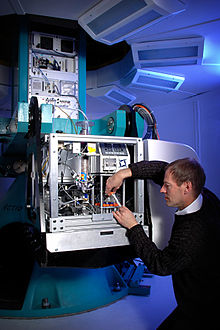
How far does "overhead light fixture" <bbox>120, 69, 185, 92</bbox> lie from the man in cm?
334

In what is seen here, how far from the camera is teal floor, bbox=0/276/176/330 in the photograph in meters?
2.30

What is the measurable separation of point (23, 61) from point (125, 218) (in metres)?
2.54

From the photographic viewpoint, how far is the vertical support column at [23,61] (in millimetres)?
3318

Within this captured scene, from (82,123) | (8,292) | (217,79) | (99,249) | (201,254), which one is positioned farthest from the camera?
(217,79)

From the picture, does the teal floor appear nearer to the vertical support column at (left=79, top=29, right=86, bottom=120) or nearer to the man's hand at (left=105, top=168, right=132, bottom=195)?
the man's hand at (left=105, top=168, right=132, bottom=195)

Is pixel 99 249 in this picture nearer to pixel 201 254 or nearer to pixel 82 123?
pixel 201 254

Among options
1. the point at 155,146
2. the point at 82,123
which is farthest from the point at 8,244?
the point at 155,146

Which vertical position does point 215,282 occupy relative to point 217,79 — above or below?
below

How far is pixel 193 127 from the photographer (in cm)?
592

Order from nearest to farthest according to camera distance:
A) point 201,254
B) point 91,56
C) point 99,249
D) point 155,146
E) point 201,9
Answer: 1. point 201,254
2. point 99,249
3. point 155,146
4. point 201,9
5. point 91,56

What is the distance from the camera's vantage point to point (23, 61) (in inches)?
132

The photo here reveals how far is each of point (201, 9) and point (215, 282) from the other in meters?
2.72

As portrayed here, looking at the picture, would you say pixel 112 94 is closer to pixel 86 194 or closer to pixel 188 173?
pixel 86 194

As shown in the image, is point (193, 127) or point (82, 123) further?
point (193, 127)
